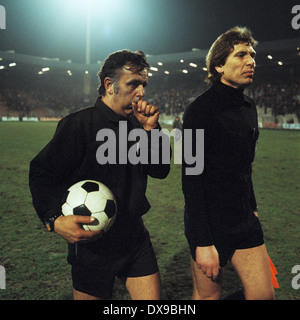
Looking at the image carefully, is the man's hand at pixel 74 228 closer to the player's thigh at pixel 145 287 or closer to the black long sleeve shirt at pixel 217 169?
the player's thigh at pixel 145 287

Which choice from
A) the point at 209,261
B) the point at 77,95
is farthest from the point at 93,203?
the point at 77,95

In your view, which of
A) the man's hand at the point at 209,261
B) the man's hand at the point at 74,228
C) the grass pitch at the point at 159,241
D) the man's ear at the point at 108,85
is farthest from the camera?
the grass pitch at the point at 159,241

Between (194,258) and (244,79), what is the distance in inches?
46.4

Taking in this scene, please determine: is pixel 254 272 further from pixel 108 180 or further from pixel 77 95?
pixel 77 95

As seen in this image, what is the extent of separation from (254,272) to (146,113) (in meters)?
1.17

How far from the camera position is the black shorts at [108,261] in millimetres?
2012

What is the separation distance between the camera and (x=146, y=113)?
6.61ft

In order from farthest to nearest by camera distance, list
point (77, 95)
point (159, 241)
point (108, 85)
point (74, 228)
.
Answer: point (77, 95) → point (159, 241) → point (108, 85) → point (74, 228)

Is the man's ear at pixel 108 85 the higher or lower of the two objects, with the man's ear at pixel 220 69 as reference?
lower

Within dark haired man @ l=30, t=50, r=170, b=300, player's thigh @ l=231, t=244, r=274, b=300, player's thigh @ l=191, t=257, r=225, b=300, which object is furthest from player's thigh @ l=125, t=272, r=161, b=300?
player's thigh @ l=231, t=244, r=274, b=300

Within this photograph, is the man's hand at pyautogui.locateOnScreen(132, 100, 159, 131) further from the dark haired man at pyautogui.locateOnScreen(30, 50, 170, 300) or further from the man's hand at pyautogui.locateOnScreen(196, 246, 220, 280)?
the man's hand at pyautogui.locateOnScreen(196, 246, 220, 280)

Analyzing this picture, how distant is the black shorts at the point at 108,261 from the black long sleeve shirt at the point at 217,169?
35 cm

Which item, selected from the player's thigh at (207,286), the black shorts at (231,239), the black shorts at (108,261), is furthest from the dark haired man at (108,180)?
the black shorts at (231,239)

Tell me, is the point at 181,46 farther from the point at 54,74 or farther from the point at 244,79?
the point at 244,79
